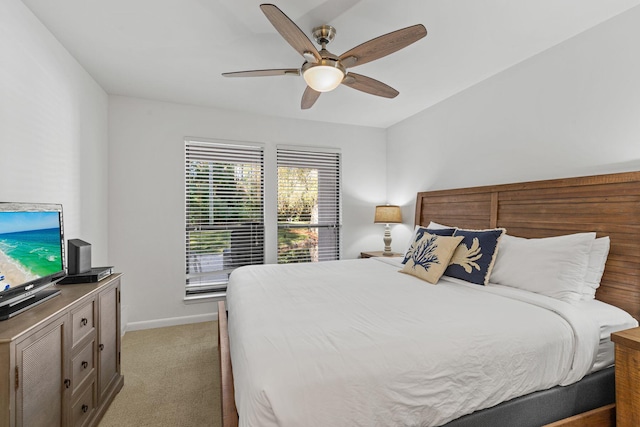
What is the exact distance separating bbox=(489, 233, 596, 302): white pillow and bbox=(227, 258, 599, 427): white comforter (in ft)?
0.46

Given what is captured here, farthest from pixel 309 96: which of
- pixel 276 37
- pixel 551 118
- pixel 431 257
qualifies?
pixel 551 118

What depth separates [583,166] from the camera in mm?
2143

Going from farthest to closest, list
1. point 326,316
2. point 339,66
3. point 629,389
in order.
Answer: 1. point 339,66
2. point 326,316
3. point 629,389

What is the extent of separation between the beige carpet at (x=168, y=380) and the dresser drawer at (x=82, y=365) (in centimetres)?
41

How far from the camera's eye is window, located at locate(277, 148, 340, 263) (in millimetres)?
4039

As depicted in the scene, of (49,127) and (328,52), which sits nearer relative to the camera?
(328,52)

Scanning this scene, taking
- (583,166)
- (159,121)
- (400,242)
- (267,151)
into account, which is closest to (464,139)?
(583,166)

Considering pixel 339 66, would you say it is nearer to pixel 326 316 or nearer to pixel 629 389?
pixel 326 316

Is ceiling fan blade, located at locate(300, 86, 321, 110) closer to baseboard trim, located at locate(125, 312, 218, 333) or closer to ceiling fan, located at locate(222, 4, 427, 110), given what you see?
ceiling fan, located at locate(222, 4, 427, 110)

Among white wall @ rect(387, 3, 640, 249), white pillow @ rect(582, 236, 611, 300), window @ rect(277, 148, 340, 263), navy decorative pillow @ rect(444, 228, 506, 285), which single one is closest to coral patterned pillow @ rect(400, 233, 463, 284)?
navy decorative pillow @ rect(444, 228, 506, 285)

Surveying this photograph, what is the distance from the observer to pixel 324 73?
190cm

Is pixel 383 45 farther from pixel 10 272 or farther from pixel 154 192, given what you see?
pixel 154 192

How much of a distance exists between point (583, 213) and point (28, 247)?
135 inches

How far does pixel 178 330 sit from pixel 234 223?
4.54 ft
